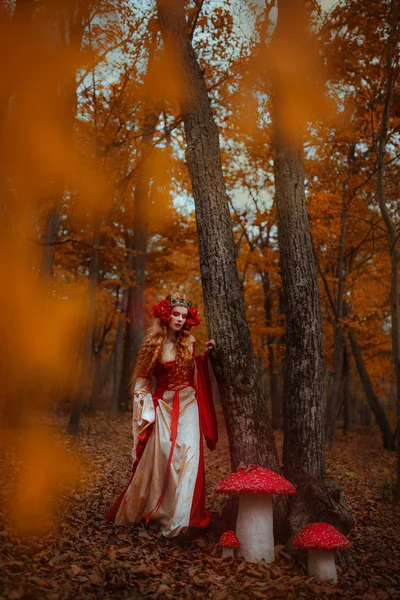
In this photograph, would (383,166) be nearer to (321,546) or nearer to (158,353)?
(158,353)

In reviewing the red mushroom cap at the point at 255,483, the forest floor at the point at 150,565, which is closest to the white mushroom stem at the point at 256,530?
the forest floor at the point at 150,565

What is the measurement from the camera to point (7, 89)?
7.86 meters

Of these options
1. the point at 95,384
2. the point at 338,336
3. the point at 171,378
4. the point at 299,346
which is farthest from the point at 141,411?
the point at 95,384

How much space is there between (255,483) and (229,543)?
2.07ft

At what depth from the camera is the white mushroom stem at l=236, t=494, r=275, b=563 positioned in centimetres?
404

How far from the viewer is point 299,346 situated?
485cm

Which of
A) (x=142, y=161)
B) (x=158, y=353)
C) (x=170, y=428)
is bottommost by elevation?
(x=170, y=428)

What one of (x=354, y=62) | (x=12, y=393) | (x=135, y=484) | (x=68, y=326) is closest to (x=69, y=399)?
(x=68, y=326)

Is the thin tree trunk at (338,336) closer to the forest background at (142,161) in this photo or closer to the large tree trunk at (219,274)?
the forest background at (142,161)

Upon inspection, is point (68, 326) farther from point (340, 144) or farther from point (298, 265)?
point (298, 265)

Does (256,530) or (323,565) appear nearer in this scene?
(323,565)

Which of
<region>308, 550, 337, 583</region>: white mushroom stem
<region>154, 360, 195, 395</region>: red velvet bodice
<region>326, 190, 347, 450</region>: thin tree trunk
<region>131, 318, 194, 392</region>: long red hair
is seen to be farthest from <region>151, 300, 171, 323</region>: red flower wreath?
<region>326, 190, 347, 450</region>: thin tree trunk

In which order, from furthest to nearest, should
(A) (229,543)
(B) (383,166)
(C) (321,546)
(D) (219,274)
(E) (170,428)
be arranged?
(B) (383,166) < (E) (170,428) < (D) (219,274) < (A) (229,543) < (C) (321,546)

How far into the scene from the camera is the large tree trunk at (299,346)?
14.6 feet
